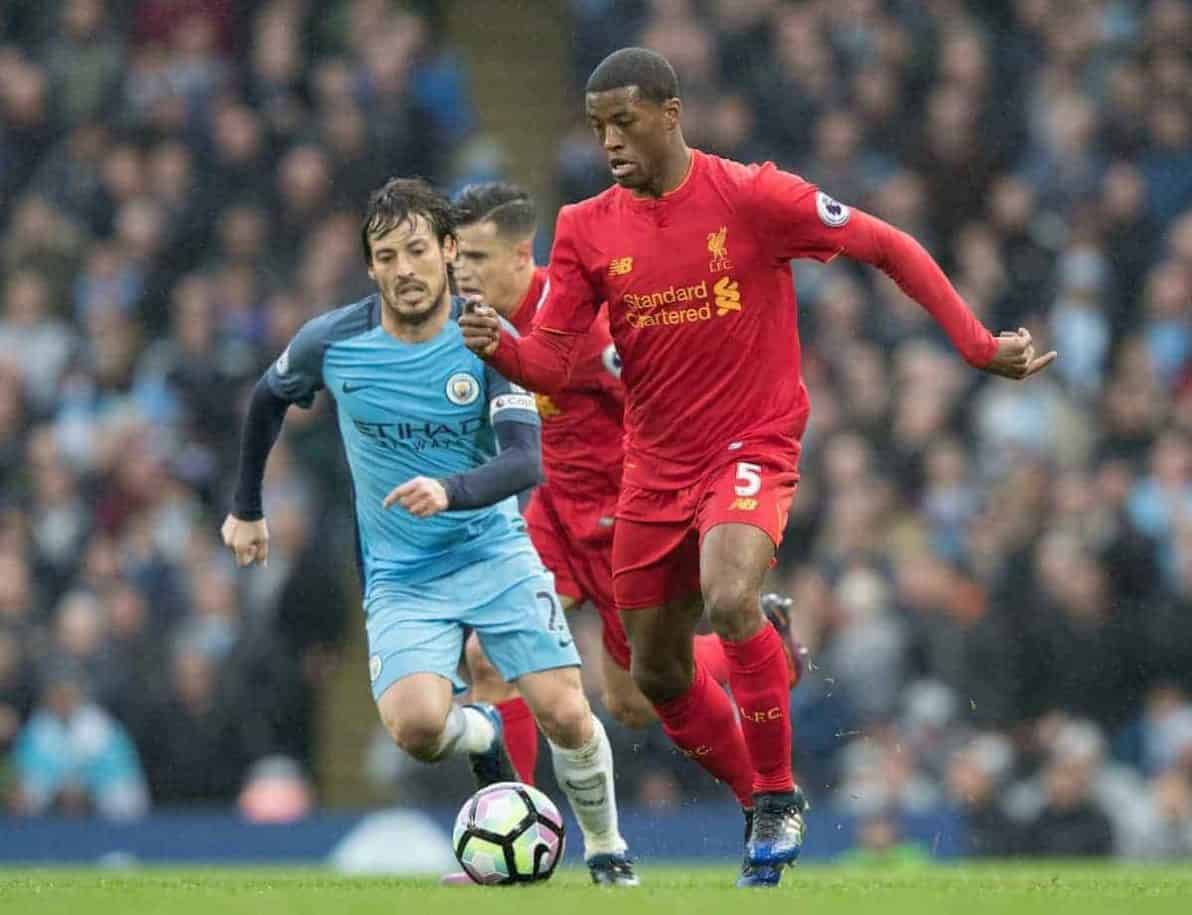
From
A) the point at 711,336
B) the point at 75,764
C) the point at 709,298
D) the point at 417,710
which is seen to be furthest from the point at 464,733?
the point at 75,764

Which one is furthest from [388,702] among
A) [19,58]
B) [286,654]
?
[19,58]

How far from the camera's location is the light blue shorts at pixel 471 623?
28.1ft

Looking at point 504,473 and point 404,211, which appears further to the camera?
point 404,211

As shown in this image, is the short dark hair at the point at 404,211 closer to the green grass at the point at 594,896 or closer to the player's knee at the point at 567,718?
the player's knee at the point at 567,718

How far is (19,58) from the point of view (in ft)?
57.9

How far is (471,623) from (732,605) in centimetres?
124

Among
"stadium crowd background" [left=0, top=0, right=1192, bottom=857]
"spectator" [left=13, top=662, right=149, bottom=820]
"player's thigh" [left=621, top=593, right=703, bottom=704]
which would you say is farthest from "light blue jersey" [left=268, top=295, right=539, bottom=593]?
"spectator" [left=13, top=662, right=149, bottom=820]

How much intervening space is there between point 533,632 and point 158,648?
6114 millimetres

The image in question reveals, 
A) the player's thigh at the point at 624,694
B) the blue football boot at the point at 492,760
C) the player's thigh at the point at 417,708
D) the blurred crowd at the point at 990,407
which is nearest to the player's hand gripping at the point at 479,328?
the player's thigh at the point at 417,708

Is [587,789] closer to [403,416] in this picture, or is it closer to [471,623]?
[471,623]

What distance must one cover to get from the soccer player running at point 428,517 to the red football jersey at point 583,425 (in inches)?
33.6

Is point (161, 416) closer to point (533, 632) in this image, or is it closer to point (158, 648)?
point (158, 648)

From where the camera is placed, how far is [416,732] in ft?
27.5

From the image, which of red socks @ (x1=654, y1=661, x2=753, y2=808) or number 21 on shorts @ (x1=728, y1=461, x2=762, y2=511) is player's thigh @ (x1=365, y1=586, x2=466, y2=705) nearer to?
red socks @ (x1=654, y1=661, x2=753, y2=808)
